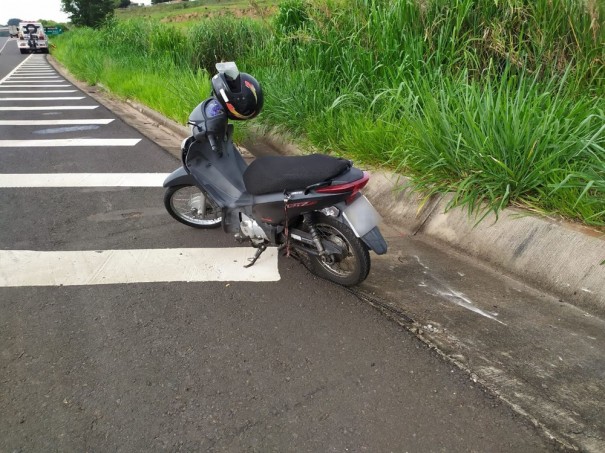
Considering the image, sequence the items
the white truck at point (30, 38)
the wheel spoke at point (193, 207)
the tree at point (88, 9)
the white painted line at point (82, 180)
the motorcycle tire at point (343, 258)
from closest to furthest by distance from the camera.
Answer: the motorcycle tire at point (343, 258), the wheel spoke at point (193, 207), the white painted line at point (82, 180), the tree at point (88, 9), the white truck at point (30, 38)

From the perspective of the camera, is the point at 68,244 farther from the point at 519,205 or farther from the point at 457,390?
the point at 519,205

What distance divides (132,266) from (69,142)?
479cm

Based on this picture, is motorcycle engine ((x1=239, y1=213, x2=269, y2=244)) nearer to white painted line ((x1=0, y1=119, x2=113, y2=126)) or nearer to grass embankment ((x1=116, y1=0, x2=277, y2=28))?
grass embankment ((x1=116, y1=0, x2=277, y2=28))

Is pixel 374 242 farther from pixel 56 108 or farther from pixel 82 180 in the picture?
pixel 56 108

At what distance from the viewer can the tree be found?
32.1m

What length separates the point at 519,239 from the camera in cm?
352

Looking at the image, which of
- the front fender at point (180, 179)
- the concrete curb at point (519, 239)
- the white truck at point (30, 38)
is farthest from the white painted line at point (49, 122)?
the white truck at point (30, 38)

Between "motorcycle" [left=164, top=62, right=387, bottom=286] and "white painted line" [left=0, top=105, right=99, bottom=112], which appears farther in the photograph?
"white painted line" [left=0, top=105, right=99, bottom=112]

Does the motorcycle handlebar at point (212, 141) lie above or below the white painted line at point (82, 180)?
above

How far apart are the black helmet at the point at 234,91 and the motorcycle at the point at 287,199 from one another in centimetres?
2

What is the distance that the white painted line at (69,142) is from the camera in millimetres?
7461

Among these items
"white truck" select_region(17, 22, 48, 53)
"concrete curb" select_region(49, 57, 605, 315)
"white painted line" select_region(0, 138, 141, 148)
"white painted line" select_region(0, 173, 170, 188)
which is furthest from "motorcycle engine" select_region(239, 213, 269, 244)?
"white truck" select_region(17, 22, 48, 53)

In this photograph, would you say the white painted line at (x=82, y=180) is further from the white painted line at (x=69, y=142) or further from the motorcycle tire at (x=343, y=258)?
the motorcycle tire at (x=343, y=258)

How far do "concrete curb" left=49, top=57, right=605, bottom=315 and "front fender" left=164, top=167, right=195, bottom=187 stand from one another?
5.61ft
